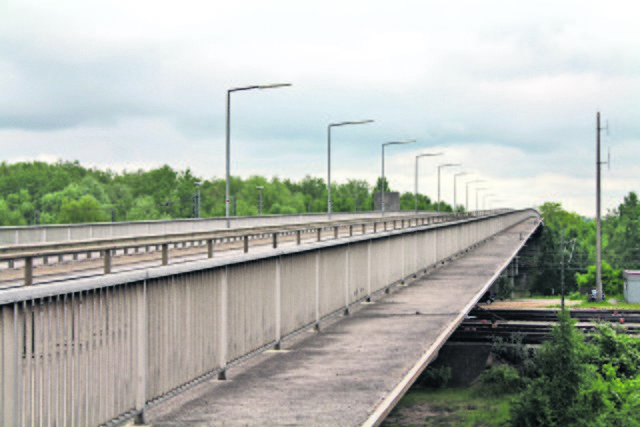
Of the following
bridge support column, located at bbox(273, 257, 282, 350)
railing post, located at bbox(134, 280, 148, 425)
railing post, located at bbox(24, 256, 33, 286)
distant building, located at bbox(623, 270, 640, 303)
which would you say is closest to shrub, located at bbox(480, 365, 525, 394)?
bridge support column, located at bbox(273, 257, 282, 350)

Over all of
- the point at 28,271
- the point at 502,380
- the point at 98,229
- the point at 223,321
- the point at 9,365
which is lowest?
the point at 502,380

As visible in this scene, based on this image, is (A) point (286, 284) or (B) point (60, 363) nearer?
(B) point (60, 363)

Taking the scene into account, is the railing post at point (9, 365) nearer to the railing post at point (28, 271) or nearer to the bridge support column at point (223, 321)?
the railing post at point (28, 271)

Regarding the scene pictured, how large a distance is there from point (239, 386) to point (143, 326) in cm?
286

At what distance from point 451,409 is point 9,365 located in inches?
828

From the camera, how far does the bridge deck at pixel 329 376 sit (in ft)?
→ 33.8

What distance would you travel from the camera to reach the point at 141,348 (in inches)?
372

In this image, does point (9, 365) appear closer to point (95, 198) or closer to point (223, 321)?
point (223, 321)

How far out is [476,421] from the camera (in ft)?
81.5

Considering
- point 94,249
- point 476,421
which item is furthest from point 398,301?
point 94,249

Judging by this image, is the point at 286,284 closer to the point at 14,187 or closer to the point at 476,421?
the point at 476,421

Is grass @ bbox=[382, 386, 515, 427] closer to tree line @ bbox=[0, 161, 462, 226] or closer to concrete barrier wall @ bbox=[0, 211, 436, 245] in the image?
concrete barrier wall @ bbox=[0, 211, 436, 245]

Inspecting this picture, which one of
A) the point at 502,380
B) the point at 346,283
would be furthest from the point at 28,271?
the point at 502,380

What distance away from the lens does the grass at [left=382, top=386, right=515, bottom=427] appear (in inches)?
969
